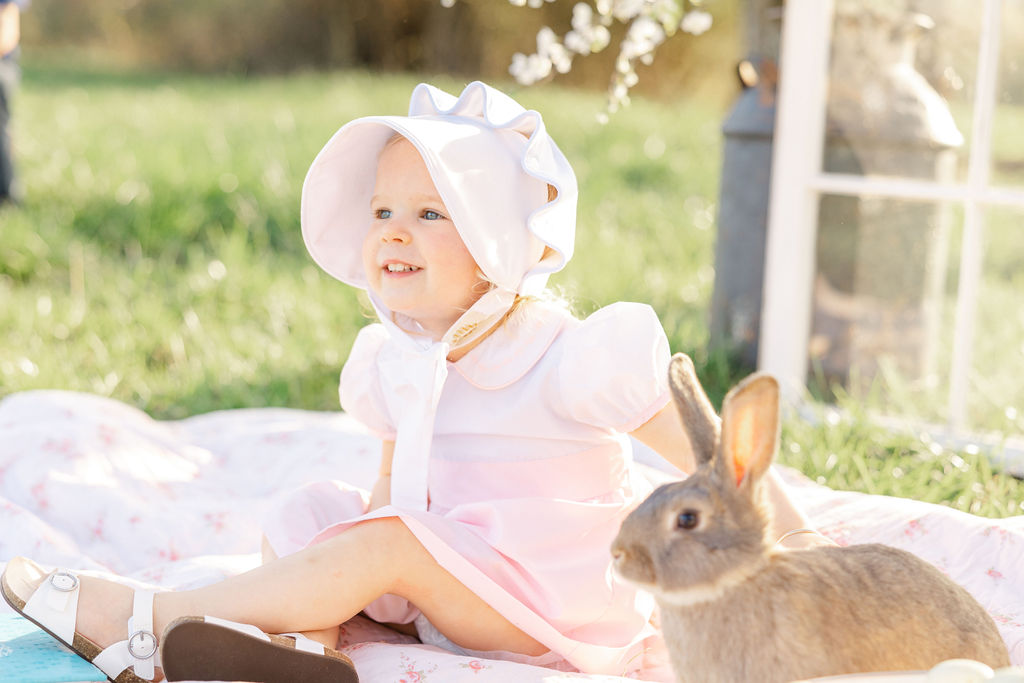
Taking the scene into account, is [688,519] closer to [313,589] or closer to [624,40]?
[313,589]

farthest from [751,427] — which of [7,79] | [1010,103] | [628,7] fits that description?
[7,79]

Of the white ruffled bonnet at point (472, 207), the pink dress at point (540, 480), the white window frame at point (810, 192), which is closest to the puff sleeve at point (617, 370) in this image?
the pink dress at point (540, 480)

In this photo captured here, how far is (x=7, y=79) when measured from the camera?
4969mm

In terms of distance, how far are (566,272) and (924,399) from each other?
150 centimetres

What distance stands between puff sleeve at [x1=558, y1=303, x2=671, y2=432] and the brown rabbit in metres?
0.35

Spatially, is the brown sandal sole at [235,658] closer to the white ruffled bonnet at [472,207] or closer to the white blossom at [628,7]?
the white ruffled bonnet at [472,207]

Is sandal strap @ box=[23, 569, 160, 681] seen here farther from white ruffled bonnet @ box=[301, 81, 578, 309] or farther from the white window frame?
the white window frame

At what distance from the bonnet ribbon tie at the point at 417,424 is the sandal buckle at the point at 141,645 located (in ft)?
1.30

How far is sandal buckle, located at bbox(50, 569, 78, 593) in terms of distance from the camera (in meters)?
1.68

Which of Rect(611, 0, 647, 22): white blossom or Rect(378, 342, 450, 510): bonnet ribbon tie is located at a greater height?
Rect(611, 0, 647, 22): white blossom

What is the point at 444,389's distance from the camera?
6.15 ft

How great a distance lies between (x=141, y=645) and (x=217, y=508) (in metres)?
0.84

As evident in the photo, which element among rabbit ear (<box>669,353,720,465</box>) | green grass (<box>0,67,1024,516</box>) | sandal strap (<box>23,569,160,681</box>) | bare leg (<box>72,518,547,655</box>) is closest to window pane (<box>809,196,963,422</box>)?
green grass (<box>0,67,1024,516</box>)

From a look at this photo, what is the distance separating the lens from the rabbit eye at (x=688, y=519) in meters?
1.27
